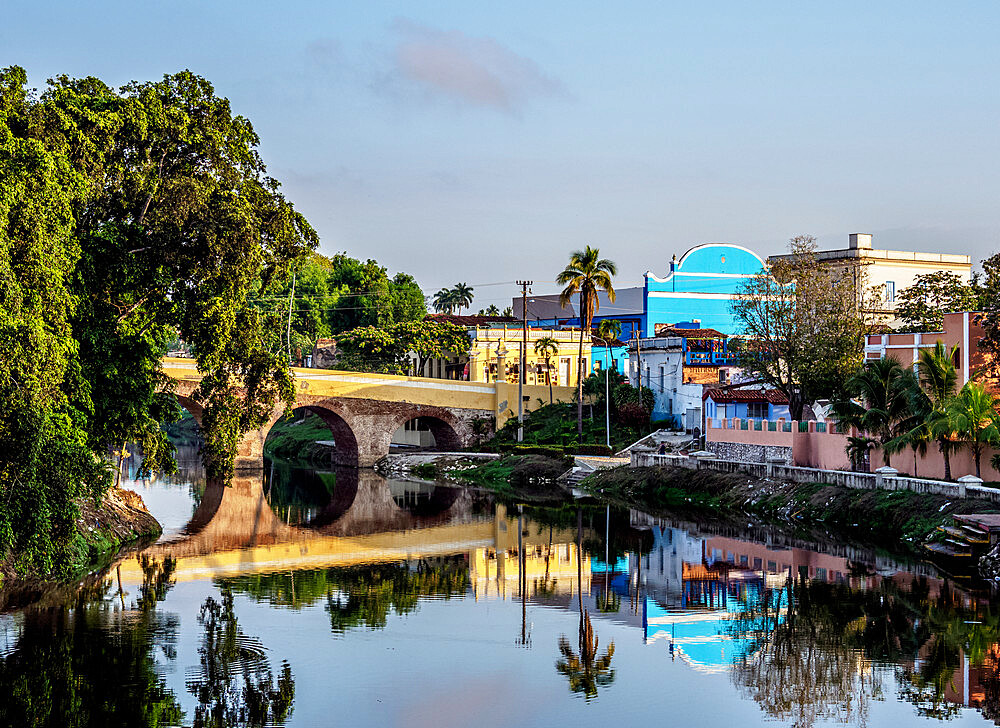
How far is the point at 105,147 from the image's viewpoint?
26.8 meters

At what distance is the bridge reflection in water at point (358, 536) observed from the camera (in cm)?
2942

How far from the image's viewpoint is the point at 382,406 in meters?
61.3

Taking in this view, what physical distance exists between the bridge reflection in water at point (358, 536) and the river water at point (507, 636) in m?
0.18

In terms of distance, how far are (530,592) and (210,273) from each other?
36.4ft

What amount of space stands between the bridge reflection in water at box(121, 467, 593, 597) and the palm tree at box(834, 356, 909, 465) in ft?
31.3

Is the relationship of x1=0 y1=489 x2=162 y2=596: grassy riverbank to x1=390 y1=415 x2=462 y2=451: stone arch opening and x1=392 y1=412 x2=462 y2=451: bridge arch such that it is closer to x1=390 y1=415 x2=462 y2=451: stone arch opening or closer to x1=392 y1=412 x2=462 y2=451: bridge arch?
x1=392 y1=412 x2=462 y2=451: bridge arch

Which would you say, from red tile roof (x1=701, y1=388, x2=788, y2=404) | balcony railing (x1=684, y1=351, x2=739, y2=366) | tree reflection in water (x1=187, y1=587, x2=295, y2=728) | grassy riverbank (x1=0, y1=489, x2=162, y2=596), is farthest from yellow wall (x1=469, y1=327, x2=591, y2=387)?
tree reflection in water (x1=187, y1=587, x2=295, y2=728)

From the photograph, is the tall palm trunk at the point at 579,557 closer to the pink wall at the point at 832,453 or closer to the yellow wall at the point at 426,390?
the pink wall at the point at 832,453

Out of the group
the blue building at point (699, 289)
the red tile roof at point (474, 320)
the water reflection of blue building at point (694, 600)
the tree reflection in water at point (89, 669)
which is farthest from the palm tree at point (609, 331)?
the tree reflection in water at point (89, 669)

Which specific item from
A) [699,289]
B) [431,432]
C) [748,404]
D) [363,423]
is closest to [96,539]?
[748,404]

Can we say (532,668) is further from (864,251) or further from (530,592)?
(864,251)

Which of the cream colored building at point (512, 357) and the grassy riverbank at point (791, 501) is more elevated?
the cream colored building at point (512, 357)

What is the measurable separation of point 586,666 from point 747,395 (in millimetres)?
31696

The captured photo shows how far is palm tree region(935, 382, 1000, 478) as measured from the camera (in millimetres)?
31766
